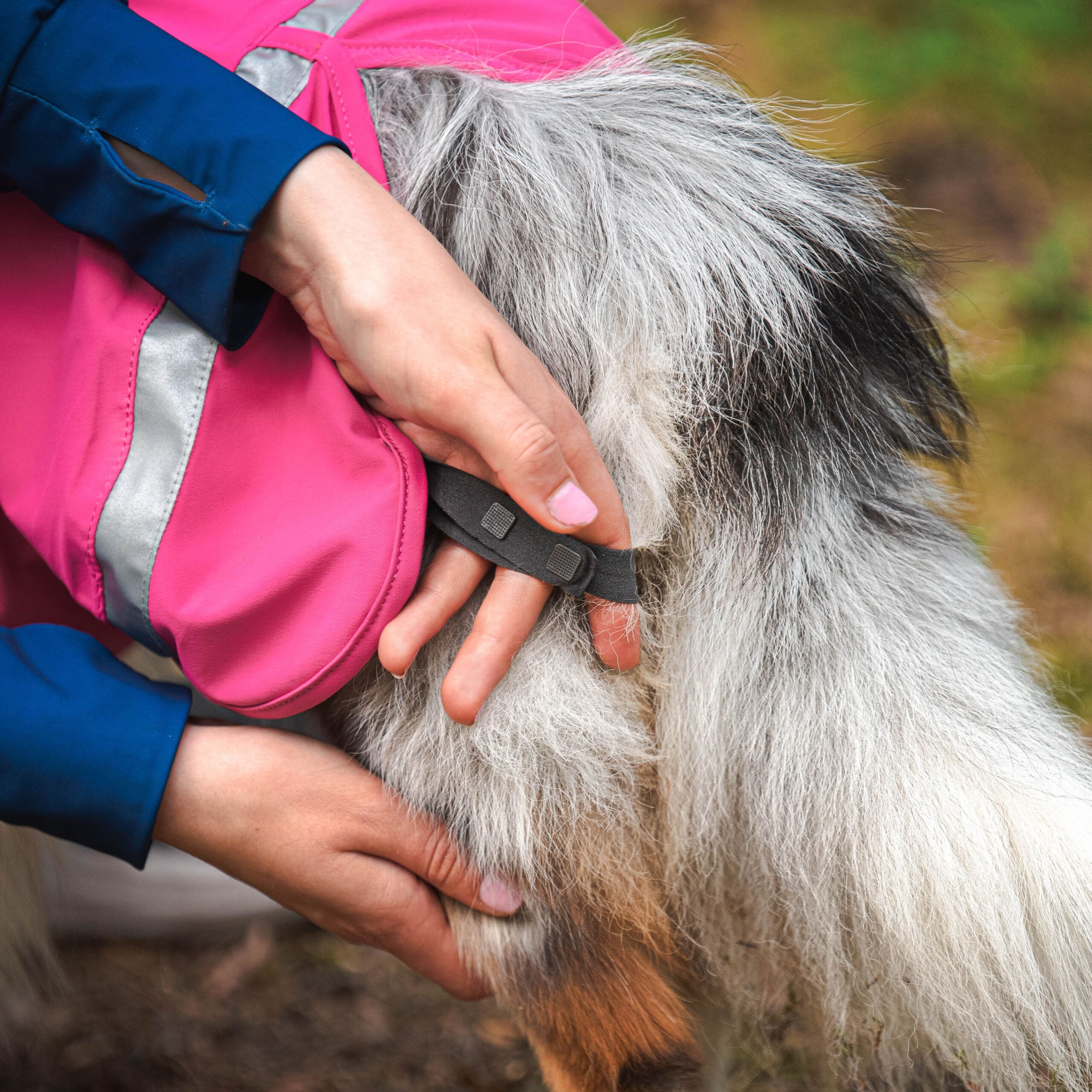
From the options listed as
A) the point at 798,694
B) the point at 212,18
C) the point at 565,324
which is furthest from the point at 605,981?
the point at 212,18

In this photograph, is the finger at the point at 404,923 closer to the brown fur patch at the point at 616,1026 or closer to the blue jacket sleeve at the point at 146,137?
the brown fur patch at the point at 616,1026

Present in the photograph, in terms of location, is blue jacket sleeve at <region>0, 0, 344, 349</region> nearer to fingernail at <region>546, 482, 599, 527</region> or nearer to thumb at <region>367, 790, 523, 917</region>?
fingernail at <region>546, 482, 599, 527</region>

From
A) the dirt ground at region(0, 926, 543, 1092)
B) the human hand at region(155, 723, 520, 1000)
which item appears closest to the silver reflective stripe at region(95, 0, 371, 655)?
the human hand at region(155, 723, 520, 1000)

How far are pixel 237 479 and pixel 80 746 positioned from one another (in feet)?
0.83

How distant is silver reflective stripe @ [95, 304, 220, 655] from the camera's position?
760 millimetres

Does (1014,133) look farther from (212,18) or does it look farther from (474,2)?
(212,18)

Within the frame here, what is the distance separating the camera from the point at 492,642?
77 centimetres

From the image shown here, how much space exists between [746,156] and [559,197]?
0.19 metres

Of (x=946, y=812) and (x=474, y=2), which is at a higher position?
(x=474, y=2)

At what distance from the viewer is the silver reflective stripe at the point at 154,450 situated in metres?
0.76

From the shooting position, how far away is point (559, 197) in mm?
825

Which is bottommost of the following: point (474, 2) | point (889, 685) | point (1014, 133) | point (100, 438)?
point (100, 438)

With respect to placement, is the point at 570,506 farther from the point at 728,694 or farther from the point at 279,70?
the point at 279,70

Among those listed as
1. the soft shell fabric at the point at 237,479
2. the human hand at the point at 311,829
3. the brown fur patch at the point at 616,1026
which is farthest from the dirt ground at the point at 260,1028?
the soft shell fabric at the point at 237,479
